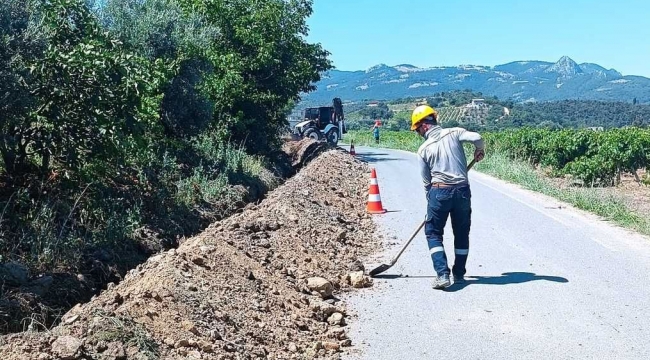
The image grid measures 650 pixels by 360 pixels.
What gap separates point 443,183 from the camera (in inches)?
293

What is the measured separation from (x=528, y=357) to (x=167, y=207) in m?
8.03

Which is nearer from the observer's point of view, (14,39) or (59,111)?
(14,39)

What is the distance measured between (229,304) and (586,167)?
1842 centimetres

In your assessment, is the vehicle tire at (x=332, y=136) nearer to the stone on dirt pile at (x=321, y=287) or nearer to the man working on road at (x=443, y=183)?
the man working on road at (x=443, y=183)

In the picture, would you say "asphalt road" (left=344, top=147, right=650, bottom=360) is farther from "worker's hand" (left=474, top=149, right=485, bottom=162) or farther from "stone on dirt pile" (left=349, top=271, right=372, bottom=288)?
"worker's hand" (left=474, top=149, right=485, bottom=162)

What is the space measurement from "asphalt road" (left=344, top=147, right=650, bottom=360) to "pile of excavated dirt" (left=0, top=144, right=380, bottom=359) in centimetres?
43

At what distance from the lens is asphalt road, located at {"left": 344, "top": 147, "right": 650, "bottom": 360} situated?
5656 mm

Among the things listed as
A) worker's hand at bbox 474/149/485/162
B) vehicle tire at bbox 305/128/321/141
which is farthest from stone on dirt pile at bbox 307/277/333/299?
vehicle tire at bbox 305/128/321/141

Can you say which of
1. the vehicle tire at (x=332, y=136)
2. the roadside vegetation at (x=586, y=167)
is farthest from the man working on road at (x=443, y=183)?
the vehicle tire at (x=332, y=136)

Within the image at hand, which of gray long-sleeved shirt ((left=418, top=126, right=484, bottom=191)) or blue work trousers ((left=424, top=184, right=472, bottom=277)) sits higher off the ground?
gray long-sleeved shirt ((left=418, top=126, right=484, bottom=191))

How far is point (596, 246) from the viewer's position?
32.0 feet

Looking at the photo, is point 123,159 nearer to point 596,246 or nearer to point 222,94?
point 596,246

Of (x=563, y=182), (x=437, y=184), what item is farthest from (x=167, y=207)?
(x=563, y=182)

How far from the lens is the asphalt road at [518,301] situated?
5656 millimetres
